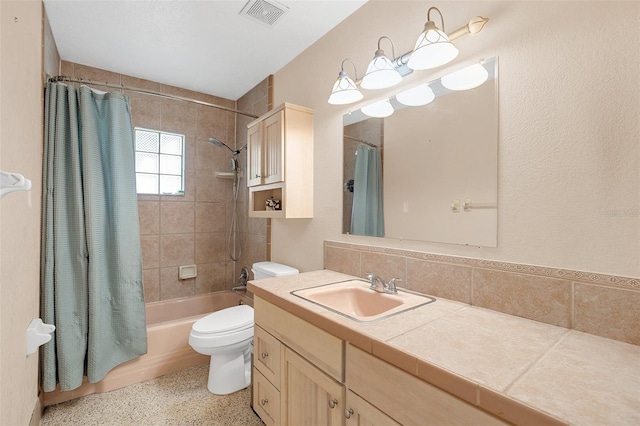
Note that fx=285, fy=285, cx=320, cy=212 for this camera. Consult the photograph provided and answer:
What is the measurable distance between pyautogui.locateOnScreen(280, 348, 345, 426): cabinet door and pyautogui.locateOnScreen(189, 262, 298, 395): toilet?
75 cm

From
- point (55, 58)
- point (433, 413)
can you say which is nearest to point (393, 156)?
point (433, 413)

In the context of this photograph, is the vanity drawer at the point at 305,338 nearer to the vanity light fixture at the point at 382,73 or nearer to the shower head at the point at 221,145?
the vanity light fixture at the point at 382,73

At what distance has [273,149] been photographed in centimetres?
200

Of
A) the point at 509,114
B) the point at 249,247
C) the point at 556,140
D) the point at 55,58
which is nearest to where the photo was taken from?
the point at 556,140

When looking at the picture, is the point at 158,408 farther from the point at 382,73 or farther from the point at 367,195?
the point at 382,73

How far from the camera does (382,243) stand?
1.56 m

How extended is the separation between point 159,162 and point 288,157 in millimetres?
1626

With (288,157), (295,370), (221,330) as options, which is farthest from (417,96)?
(221,330)

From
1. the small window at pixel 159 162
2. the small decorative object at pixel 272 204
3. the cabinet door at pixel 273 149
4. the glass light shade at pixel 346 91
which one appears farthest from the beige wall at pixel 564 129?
the small window at pixel 159 162

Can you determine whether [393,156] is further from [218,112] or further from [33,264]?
[218,112]

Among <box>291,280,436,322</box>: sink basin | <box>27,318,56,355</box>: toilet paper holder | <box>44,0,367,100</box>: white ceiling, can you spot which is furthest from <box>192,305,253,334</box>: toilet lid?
<box>44,0,367,100</box>: white ceiling

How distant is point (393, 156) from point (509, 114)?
55cm

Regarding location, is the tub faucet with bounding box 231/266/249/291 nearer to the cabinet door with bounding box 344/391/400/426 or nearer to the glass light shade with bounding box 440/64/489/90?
the cabinet door with bounding box 344/391/400/426

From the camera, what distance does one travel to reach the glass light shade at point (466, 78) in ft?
3.84
